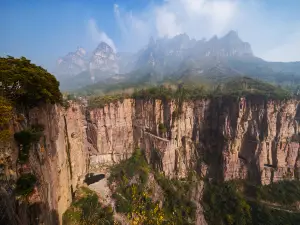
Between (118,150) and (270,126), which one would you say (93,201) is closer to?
(118,150)

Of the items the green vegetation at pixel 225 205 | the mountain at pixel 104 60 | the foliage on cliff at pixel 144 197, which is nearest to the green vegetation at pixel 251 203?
the green vegetation at pixel 225 205

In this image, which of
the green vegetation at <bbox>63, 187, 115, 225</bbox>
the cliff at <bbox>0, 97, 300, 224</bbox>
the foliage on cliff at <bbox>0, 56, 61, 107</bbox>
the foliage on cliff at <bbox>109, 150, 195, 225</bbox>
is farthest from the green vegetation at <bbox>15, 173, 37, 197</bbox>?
the cliff at <bbox>0, 97, 300, 224</bbox>

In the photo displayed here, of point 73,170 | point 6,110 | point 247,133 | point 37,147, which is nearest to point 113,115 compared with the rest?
point 73,170

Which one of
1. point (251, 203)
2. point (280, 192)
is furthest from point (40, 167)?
point (280, 192)

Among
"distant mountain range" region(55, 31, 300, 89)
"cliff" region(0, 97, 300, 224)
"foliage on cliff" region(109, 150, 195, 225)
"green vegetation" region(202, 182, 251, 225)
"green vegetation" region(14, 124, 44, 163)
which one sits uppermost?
"distant mountain range" region(55, 31, 300, 89)

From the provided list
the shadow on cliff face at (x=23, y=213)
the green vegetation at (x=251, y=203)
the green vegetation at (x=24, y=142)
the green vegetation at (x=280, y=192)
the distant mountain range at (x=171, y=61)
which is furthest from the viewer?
the distant mountain range at (x=171, y=61)

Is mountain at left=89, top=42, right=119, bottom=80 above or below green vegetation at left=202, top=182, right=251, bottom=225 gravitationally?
above

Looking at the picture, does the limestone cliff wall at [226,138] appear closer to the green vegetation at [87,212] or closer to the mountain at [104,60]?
the green vegetation at [87,212]

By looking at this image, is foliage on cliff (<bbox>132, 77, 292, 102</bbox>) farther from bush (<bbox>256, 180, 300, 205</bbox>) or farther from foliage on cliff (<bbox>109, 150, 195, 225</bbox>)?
bush (<bbox>256, 180, 300, 205</bbox>)
